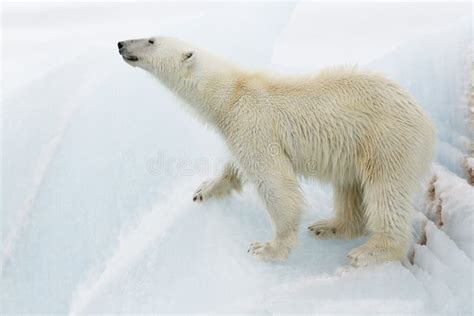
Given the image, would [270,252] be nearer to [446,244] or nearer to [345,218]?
[345,218]

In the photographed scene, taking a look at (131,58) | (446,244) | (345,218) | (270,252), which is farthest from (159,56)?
(446,244)

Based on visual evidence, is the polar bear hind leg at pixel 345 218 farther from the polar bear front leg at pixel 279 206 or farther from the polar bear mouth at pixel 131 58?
the polar bear mouth at pixel 131 58

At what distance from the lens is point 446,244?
2572mm

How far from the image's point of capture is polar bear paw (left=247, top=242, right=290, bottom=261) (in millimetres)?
2668

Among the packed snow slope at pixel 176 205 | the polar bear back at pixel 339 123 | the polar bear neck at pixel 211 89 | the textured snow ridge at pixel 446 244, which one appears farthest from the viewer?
the polar bear neck at pixel 211 89

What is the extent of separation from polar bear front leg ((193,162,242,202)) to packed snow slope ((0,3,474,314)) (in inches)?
2.4

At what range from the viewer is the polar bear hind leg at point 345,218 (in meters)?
2.93

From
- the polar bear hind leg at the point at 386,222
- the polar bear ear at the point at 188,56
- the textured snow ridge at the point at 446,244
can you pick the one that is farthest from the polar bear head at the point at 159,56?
the textured snow ridge at the point at 446,244

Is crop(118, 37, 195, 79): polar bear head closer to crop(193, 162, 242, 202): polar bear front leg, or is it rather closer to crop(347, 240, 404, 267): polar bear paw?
crop(193, 162, 242, 202): polar bear front leg

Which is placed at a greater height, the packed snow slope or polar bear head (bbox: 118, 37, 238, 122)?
polar bear head (bbox: 118, 37, 238, 122)

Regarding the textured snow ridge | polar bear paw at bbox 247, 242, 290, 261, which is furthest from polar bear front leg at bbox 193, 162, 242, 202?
the textured snow ridge

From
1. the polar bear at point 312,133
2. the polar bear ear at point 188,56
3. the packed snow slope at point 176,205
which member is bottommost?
the packed snow slope at point 176,205

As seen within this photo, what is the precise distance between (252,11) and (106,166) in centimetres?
194

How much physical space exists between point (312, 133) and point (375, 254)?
2.14 feet
